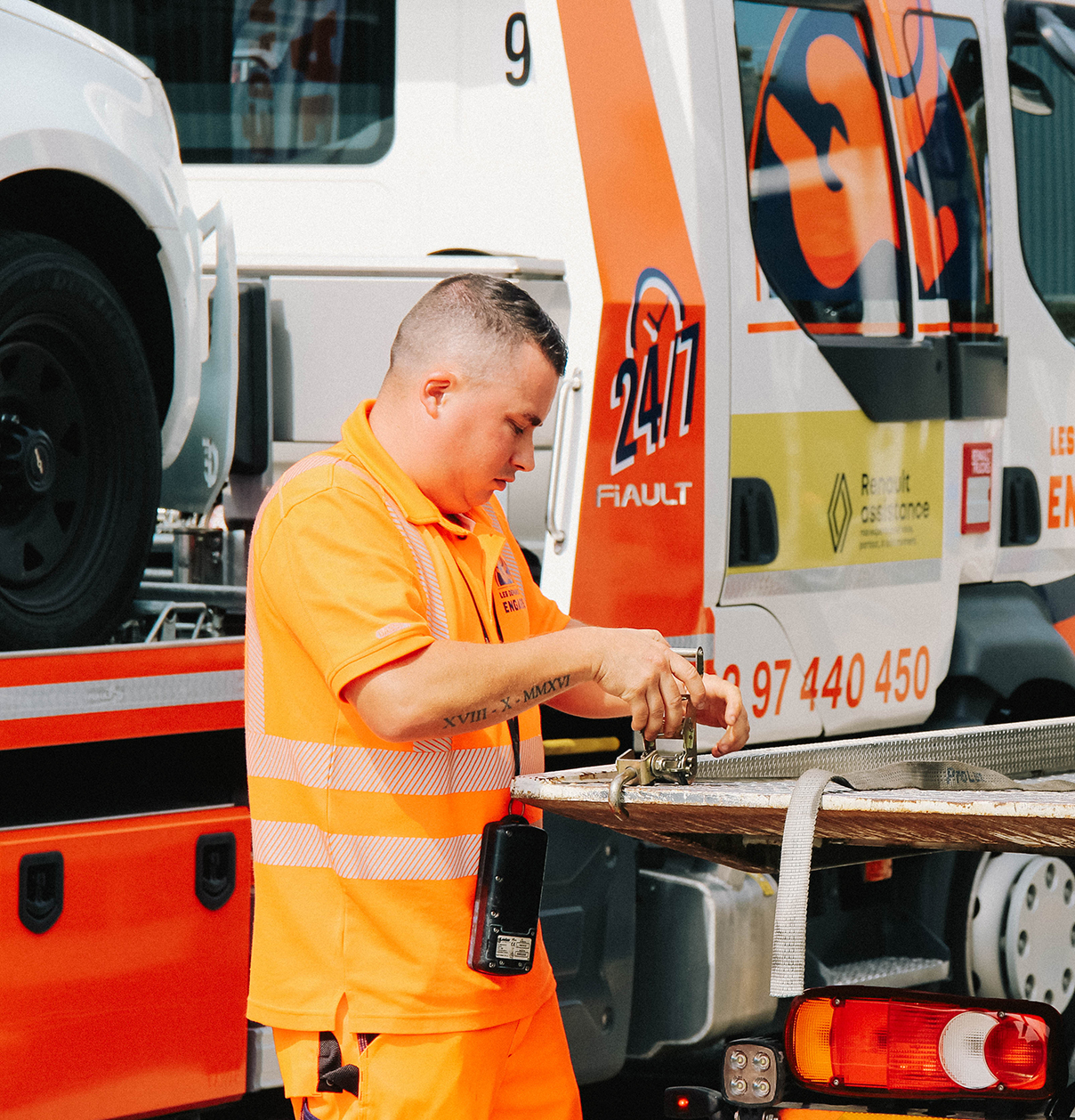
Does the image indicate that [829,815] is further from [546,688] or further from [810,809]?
[546,688]

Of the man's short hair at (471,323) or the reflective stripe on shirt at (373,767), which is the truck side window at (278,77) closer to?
the man's short hair at (471,323)

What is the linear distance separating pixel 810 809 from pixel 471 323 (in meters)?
0.69

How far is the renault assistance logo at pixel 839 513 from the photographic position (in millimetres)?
3766

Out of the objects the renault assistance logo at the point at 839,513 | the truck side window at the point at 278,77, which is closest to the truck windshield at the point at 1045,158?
the renault assistance logo at the point at 839,513

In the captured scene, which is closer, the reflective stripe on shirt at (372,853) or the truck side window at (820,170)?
the reflective stripe on shirt at (372,853)

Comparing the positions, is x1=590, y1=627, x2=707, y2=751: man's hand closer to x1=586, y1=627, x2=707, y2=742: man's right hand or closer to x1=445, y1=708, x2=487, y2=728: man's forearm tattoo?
x1=586, y1=627, x2=707, y2=742: man's right hand

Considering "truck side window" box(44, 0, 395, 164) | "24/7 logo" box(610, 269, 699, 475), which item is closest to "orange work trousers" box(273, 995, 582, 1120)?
"24/7 logo" box(610, 269, 699, 475)

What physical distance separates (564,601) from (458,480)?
3.40 feet

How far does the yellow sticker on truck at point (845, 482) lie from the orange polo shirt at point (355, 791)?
4.83 ft

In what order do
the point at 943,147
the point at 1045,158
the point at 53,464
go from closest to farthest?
1. the point at 53,464
2. the point at 943,147
3. the point at 1045,158

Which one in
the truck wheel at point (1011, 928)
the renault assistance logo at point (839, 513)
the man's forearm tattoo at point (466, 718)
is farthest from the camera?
Result: the truck wheel at point (1011, 928)

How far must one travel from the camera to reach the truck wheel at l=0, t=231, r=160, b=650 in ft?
9.44

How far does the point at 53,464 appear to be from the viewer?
9.67 ft

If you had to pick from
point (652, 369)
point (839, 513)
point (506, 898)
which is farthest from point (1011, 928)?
point (506, 898)
